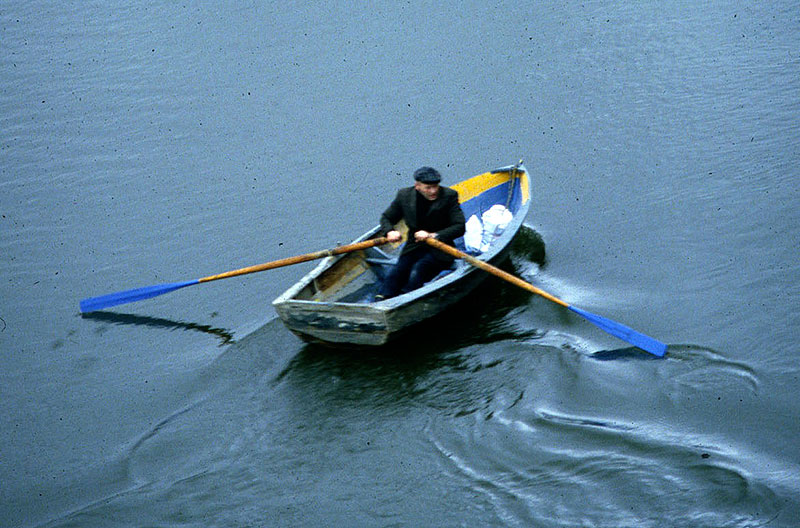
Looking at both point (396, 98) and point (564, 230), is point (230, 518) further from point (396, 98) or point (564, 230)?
point (396, 98)

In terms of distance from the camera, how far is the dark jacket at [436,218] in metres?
9.63

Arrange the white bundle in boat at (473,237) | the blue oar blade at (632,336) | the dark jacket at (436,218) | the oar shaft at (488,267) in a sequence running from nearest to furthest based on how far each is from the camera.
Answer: the blue oar blade at (632,336) < the oar shaft at (488,267) < the dark jacket at (436,218) < the white bundle in boat at (473,237)

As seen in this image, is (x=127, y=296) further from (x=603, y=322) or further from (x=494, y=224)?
(x=603, y=322)

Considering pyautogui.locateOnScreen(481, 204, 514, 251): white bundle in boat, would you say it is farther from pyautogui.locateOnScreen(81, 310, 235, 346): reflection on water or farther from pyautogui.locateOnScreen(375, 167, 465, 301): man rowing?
pyautogui.locateOnScreen(81, 310, 235, 346): reflection on water

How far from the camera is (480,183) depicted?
454 inches

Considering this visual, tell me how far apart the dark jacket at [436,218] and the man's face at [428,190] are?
7 centimetres

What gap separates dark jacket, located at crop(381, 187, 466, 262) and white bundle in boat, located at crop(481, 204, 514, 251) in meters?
0.70

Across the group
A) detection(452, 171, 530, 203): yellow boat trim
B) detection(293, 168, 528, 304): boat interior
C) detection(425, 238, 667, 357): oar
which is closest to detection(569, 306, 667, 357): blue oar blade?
detection(425, 238, 667, 357): oar

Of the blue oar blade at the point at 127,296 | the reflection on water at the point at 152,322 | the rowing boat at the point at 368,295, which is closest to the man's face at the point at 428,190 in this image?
the rowing boat at the point at 368,295

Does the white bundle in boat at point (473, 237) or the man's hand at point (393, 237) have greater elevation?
the man's hand at point (393, 237)

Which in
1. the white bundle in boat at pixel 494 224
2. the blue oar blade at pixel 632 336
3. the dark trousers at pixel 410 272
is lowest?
the blue oar blade at pixel 632 336

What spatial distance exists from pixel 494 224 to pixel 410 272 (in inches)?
50.1

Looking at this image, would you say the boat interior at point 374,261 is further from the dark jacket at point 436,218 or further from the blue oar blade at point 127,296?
the blue oar blade at point 127,296

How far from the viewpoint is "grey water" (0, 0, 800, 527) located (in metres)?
7.61
